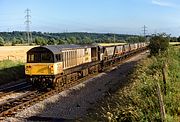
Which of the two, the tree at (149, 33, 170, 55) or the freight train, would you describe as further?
the tree at (149, 33, 170, 55)

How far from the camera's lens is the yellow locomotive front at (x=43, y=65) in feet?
77.0

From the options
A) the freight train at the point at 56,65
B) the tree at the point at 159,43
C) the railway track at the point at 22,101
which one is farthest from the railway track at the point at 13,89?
the tree at the point at 159,43

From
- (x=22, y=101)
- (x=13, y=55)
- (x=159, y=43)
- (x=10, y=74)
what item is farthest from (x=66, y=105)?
(x=13, y=55)

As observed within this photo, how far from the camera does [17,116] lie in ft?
52.9

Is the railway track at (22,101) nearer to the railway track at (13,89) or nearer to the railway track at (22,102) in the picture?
the railway track at (22,102)

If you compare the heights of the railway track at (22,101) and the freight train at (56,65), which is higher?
the freight train at (56,65)

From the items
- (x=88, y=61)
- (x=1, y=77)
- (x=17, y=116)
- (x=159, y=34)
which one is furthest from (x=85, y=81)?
(x=159, y=34)

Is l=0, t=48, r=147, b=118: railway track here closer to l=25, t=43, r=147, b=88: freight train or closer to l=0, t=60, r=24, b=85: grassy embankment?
l=25, t=43, r=147, b=88: freight train

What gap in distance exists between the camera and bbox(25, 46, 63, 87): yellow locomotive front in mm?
23484

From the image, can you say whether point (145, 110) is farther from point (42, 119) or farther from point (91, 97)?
point (91, 97)

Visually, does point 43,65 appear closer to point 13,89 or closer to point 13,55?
point 13,89

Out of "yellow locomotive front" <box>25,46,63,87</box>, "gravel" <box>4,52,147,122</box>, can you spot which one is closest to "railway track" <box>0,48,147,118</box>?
"gravel" <box>4,52,147,122</box>

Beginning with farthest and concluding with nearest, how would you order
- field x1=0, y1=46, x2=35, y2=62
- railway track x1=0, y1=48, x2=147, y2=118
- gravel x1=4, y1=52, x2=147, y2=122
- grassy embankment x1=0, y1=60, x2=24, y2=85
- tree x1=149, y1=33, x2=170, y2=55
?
field x1=0, y1=46, x2=35, y2=62 → tree x1=149, y1=33, x2=170, y2=55 → grassy embankment x1=0, y1=60, x2=24, y2=85 → railway track x1=0, y1=48, x2=147, y2=118 → gravel x1=4, y1=52, x2=147, y2=122

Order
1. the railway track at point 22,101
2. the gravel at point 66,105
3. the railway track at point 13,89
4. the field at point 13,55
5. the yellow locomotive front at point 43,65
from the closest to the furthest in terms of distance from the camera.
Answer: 1. the gravel at point 66,105
2. the railway track at point 22,101
3. the railway track at point 13,89
4. the yellow locomotive front at point 43,65
5. the field at point 13,55
